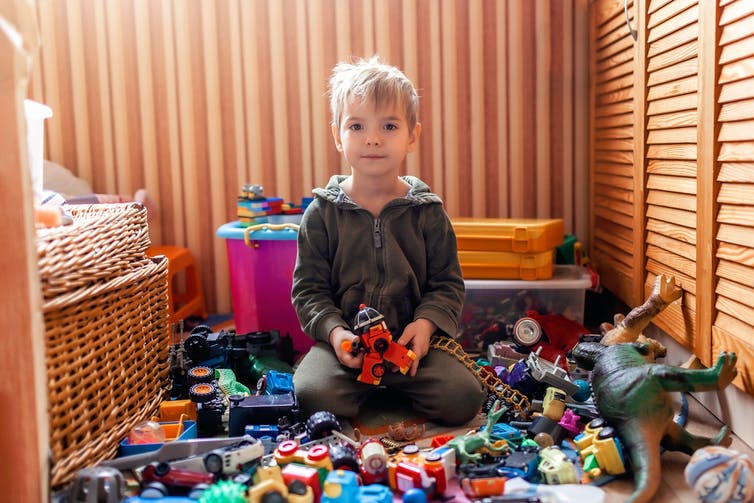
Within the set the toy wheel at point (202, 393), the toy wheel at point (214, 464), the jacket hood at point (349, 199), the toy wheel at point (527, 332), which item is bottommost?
the toy wheel at point (214, 464)

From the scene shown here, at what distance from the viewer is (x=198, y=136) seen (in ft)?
8.32

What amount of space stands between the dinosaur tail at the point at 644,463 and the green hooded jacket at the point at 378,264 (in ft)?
1.59

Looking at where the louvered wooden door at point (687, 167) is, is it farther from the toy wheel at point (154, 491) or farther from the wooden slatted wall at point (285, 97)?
the toy wheel at point (154, 491)

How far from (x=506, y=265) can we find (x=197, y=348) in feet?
2.78

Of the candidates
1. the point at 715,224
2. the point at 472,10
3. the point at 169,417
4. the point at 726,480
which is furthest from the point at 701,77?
the point at 169,417

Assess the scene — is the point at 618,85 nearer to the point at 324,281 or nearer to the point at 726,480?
the point at 324,281

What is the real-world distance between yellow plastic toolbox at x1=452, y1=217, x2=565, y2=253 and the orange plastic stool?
876 millimetres

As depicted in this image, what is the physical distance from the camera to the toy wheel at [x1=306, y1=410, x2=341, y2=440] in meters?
1.39

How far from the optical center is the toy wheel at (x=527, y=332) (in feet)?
6.17

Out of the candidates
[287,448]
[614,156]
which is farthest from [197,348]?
[614,156]

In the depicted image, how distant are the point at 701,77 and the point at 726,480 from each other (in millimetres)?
800

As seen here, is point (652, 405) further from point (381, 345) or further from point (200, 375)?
point (200, 375)

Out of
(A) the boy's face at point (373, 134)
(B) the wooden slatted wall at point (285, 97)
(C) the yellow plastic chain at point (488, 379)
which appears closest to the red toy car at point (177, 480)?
(C) the yellow plastic chain at point (488, 379)

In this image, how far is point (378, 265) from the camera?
1.65 meters
